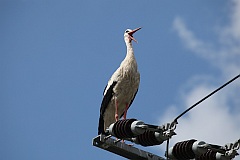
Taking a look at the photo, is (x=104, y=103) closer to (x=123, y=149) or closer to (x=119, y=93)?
(x=119, y=93)

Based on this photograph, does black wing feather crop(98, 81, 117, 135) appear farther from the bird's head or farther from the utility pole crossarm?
the utility pole crossarm

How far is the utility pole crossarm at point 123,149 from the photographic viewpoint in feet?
28.9

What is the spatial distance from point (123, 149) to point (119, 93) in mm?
7149

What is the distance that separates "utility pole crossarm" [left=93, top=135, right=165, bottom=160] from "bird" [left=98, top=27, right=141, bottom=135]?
6.59 meters

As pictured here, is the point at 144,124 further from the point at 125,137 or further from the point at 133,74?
the point at 133,74

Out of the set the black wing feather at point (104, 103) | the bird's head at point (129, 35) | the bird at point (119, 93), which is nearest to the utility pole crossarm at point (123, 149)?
the bird at point (119, 93)

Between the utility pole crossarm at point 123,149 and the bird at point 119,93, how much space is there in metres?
6.59

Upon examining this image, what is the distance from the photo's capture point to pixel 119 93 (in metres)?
16.0

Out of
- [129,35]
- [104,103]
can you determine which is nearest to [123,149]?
[104,103]

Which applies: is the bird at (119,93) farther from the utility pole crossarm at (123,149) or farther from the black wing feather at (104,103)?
the utility pole crossarm at (123,149)

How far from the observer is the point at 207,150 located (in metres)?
8.10

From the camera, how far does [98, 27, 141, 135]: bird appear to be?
16.0m

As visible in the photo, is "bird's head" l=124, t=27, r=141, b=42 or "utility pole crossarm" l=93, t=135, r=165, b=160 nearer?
"utility pole crossarm" l=93, t=135, r=165, b=160

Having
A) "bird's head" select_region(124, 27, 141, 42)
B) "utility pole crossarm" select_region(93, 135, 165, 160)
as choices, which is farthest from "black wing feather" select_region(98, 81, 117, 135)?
"utility pole crossarm" select_region(93, 135, 165, 160)
